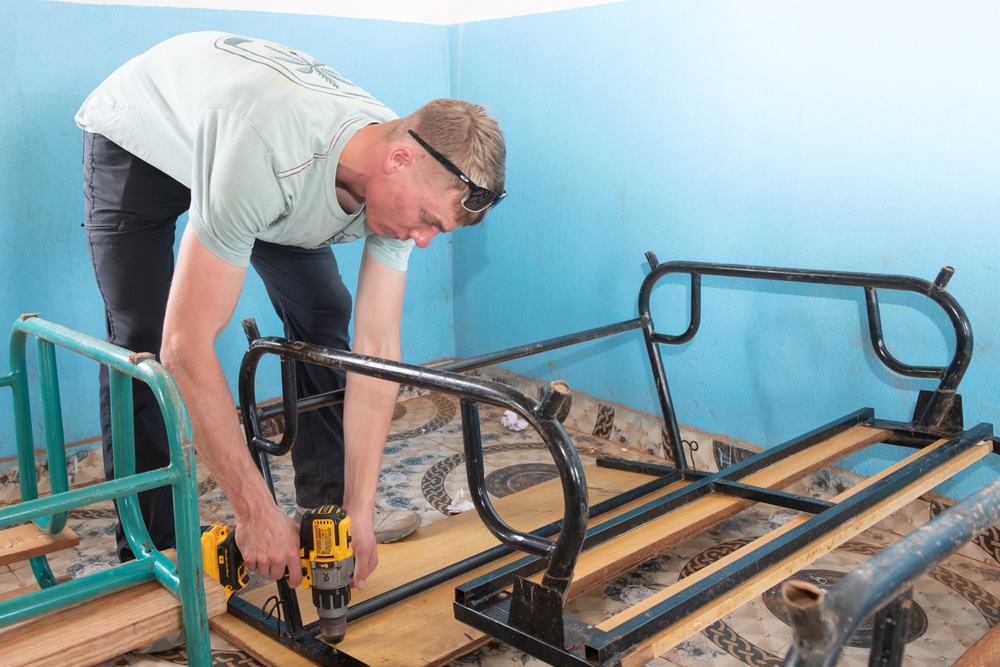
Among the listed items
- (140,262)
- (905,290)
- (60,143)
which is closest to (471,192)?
(140,262)

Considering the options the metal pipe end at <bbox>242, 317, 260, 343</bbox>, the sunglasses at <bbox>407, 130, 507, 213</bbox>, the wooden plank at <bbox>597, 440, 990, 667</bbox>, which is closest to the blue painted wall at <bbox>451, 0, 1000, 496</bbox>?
the wooden plank at <bbox>597, 440, 990, 667</bbox>

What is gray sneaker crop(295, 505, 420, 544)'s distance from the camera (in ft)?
8.47

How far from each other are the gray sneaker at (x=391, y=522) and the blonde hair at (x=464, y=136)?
1.18 metres

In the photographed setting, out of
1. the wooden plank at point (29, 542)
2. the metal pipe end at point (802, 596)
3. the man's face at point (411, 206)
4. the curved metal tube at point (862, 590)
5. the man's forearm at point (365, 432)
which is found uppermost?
the man's face at point (411, 206)

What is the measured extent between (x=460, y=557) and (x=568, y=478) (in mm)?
Result: 1184

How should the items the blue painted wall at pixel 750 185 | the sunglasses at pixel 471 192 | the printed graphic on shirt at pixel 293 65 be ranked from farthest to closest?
1. the blue painted wall at pixel 750 185
2. the printed graphic on shirt at pixel 293 65
3. the sunglasses at pixel 471 192

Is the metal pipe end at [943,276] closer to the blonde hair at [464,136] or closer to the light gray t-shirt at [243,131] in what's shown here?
the blonde hair at [464,136]

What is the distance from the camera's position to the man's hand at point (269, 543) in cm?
175

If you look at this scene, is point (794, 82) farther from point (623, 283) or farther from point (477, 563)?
point (477, 563)

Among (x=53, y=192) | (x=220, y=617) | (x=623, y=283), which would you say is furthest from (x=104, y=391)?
(x=623, y=283)

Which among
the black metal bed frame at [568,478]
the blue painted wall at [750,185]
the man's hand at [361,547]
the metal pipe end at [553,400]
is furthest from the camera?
the blue painted wall at [750,185]

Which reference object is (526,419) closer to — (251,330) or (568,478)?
(568,478)

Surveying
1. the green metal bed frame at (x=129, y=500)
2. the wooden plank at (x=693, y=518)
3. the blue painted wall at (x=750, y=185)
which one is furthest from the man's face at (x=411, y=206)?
the blue painted wall at (x=750, y=185)

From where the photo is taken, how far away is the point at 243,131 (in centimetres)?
166
